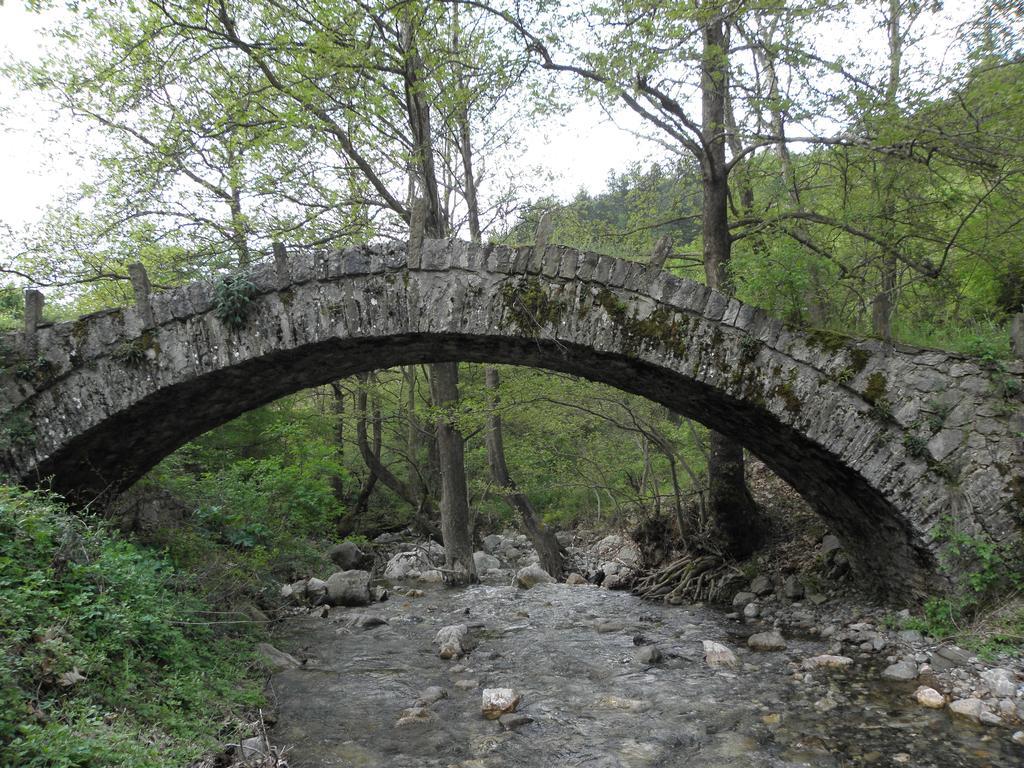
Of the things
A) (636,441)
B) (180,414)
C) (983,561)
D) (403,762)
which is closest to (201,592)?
(180,414)

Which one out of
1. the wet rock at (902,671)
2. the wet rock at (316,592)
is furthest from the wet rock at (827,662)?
the wet rock at (316,592)

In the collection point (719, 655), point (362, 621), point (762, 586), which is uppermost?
point (719, 655)

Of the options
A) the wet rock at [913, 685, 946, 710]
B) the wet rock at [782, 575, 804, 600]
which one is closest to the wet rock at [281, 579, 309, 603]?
the wet rock at [782, 575, 804, 600]

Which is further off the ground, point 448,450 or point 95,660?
point 448,450

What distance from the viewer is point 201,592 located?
5.29 meters

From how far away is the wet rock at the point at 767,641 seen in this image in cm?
521

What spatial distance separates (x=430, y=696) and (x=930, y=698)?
122 inches

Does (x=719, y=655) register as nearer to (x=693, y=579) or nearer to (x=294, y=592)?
(x=693, y=579)

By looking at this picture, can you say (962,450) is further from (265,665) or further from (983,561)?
(265,665)

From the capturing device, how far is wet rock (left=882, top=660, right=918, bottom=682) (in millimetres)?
4168

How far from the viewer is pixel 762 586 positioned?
674 cm

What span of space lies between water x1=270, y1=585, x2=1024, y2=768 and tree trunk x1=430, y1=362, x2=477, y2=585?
3416mm

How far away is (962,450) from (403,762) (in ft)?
13.3

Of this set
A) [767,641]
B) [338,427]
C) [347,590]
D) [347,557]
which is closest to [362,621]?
[347,590]
